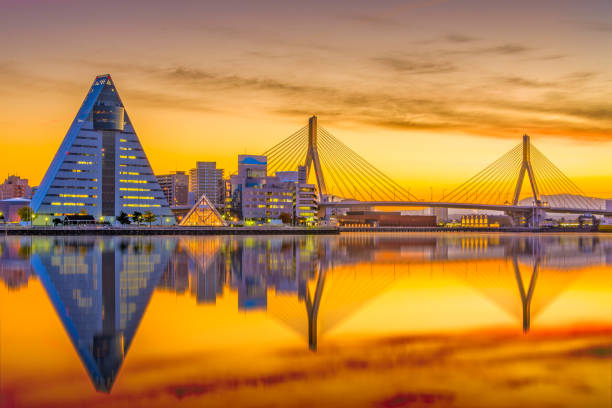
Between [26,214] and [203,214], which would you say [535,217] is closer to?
[203,214]

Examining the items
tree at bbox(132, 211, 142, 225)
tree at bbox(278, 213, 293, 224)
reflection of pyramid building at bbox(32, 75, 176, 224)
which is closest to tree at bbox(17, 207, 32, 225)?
reflection of pyramid building at bbox(32, 75, 176, 224)

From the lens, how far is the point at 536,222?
411 feet

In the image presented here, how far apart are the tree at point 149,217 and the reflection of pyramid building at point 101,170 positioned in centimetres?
76

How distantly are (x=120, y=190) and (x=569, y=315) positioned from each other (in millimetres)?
96948

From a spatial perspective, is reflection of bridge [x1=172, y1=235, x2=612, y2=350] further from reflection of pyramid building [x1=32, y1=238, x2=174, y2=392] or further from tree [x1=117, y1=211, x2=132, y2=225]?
tree [x1=117, y1=211, x2=132, y2=225]

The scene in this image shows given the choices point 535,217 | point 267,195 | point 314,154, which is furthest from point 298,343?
point 535,217

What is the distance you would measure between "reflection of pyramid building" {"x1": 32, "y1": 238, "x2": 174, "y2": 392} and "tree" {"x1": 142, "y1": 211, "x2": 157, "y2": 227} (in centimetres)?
7632

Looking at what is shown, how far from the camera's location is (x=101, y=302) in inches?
598

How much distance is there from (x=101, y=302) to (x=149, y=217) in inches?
3583

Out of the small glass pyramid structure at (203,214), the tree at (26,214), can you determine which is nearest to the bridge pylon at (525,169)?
the small glass pyramid structure at (203,214)

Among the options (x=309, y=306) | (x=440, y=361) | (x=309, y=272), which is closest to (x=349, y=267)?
(x=309, y=272)

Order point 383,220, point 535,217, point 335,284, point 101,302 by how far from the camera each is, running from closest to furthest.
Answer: point 101,302, point 335,284, point 535,217, point 383,220

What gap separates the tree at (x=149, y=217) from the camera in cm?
10339

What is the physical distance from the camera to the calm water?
25.4ft
